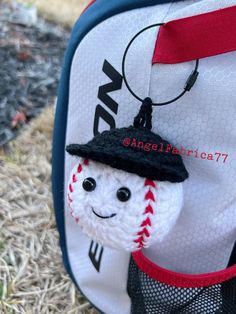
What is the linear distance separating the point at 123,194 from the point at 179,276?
0.56 ft

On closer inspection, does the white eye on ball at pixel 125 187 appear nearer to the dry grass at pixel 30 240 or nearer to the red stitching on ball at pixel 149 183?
the red stitching on ball at pixel 149 183

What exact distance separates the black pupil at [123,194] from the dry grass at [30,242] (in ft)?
1.24

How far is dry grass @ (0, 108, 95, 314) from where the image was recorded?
0.87 m

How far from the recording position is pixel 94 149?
54 cm

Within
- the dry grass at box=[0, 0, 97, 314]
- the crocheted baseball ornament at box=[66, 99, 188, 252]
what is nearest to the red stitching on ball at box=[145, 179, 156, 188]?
the crocheted baseball ornament at box=[66, 99, 188, 252]

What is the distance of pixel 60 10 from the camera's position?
207 cm

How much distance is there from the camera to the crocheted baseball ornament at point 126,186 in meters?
0.53

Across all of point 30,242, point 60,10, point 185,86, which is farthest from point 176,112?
point 60,10

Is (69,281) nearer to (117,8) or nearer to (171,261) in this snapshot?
(171,261)

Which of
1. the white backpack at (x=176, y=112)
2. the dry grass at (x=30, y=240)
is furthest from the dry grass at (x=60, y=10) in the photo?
the white backpack at (x=176, y=112)

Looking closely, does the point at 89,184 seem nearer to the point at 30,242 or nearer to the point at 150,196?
the point at 150,196

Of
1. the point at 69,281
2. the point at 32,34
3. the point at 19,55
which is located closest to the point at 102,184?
the point at 69,281

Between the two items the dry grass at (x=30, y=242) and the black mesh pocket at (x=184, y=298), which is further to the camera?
the dry grass at (x=30, y=242)

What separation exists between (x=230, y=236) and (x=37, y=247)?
425mm
